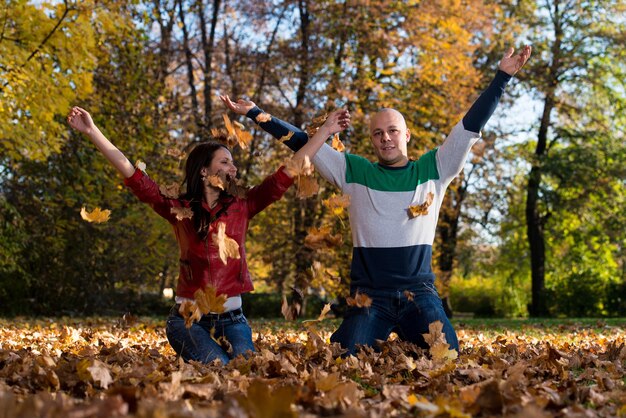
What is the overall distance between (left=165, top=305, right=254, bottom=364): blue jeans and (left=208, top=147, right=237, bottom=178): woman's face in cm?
88

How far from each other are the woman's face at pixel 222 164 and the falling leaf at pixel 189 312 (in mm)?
870

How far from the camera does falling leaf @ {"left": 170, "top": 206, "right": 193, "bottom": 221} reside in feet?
14.6

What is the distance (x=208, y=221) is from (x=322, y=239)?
2.45ft

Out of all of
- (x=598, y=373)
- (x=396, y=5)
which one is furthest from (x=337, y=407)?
(x=396, y=5)

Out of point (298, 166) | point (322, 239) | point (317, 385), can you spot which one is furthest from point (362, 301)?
point (317, 385)

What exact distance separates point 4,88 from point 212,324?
742 centimetres

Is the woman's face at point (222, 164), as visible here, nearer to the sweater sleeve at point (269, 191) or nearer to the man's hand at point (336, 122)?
the sweater sleeve at point (269, 191)

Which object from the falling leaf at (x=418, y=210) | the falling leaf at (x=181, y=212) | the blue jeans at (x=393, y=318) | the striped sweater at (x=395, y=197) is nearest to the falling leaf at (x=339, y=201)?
the striped sweater at (x=395, y=197)

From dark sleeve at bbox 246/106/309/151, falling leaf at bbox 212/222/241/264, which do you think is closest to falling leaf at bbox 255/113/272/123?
dark sleeve at bbox 246/106/309/151

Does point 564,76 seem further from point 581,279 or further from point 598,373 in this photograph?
point 598,373

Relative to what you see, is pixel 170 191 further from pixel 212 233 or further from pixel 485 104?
pixel 485 104

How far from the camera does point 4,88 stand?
34.7 feet

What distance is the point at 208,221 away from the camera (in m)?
4.67

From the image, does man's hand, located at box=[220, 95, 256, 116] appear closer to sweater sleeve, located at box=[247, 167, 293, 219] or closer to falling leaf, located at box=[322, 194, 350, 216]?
sweater sleeve, located at box=[247, 167, 293, 219]
